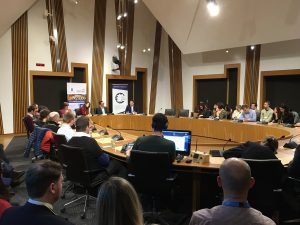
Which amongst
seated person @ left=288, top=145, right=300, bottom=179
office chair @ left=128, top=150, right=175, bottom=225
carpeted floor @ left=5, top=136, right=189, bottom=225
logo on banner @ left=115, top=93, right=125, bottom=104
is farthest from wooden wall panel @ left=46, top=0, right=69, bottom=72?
seated person @ left=288, top=145, right=300, bottom=179

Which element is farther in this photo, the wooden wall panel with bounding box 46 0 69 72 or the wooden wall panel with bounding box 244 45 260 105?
the wooden wall panel with bounding box 46 0 69 72

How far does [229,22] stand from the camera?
328 inches

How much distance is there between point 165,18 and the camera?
9.68 m

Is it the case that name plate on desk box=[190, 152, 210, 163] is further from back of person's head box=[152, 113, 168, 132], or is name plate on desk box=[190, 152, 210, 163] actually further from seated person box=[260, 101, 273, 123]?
seated person box=[260, 101, 273, 123]

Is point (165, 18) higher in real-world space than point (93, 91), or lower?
higher

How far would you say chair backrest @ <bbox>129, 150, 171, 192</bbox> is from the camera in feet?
9.16

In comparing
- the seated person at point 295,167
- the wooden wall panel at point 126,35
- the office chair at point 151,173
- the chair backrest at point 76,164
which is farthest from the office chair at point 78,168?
the wooden wall panel at point 126,35

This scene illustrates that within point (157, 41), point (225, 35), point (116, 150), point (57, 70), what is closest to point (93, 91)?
point (57, 70)

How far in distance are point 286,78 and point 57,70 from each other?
803 cm

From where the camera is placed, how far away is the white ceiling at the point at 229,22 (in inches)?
285

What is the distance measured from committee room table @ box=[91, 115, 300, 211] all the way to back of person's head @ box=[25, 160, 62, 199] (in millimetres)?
1710

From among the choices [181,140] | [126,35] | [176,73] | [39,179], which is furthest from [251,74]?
[39,179]

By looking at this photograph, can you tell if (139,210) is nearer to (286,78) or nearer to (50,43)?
(286,78)

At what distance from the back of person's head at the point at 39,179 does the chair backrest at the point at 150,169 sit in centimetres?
131
